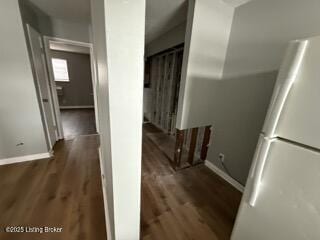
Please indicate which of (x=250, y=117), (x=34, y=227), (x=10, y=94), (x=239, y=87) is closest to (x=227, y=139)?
(x=250, y=117)

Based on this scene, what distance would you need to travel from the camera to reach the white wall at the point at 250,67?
132 centimetres

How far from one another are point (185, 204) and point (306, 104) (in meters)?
1.49

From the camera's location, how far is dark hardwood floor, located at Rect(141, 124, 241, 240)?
1325 mm

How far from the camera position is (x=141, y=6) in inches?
24.0

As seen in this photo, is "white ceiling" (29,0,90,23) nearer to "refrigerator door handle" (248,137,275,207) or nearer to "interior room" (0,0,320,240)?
"interior room" (0,0,320,240)

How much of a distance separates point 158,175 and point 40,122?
208 cm

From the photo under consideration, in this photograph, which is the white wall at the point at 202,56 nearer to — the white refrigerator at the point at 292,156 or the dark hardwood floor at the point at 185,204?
the dark hardwood floor at the point at 185,204

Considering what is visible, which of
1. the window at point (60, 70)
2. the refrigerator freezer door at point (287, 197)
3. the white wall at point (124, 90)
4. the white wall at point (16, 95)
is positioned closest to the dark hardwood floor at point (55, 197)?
the white wall at point (16, 95)

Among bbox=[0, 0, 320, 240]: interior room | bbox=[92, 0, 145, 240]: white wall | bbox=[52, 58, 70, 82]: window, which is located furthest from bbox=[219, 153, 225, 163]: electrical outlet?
bbox=[52, 58, 70, 82]: window

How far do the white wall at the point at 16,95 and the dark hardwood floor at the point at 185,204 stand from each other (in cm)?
190

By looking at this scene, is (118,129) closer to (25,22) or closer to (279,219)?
(279,219)

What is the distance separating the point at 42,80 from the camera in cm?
245

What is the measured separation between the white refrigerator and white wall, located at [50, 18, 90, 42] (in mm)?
3450

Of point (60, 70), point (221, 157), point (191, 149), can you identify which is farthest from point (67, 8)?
point (60, 70)
